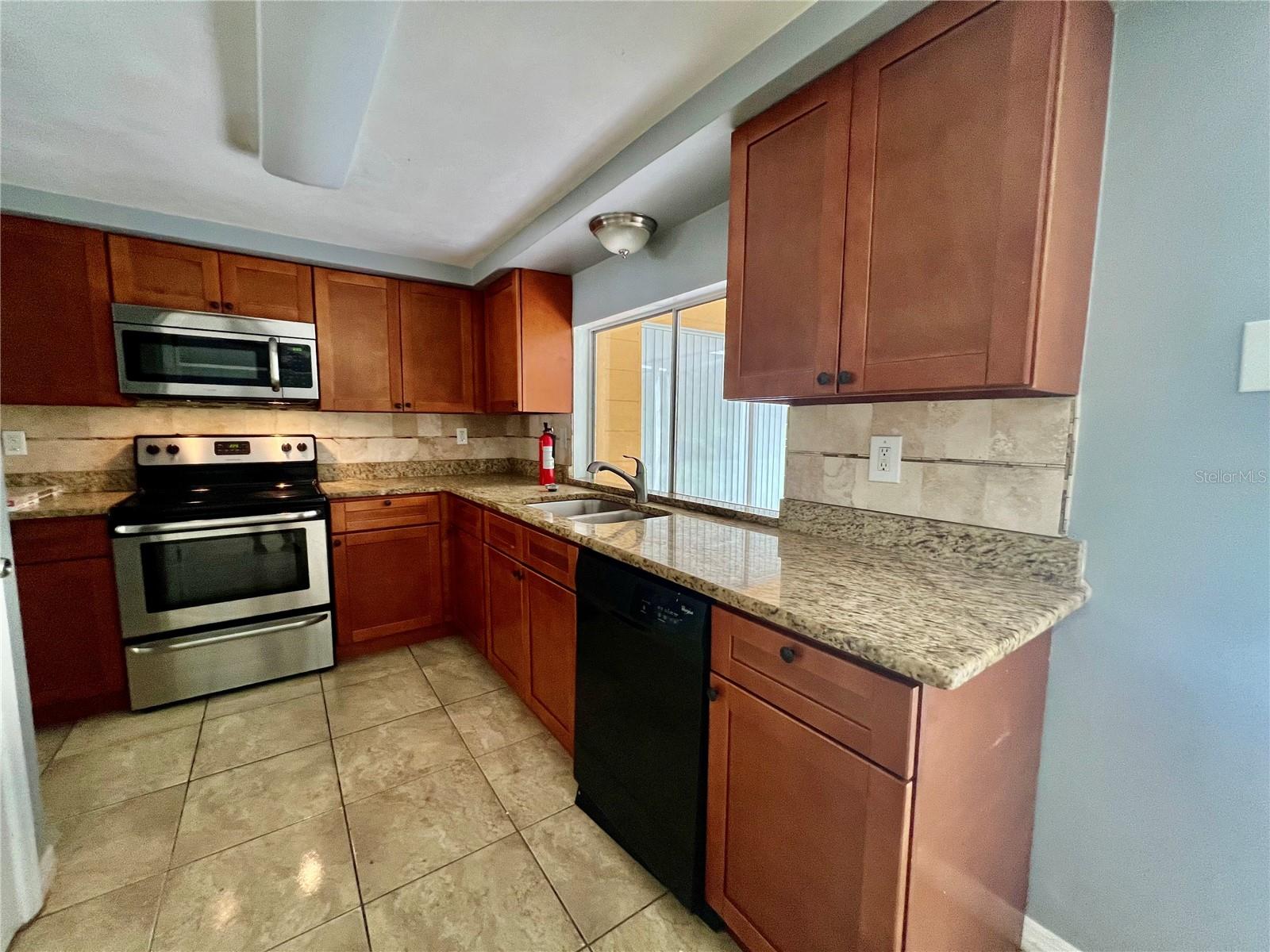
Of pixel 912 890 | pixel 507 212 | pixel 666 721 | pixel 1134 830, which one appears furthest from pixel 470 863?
pixel 507 212

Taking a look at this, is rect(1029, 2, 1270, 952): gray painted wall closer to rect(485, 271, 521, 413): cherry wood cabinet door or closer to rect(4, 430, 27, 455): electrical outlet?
rect(485, 271, 521, 413): cherry wood cabinet door

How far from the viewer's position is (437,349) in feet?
9.98

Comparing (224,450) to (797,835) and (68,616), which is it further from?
(797,835)

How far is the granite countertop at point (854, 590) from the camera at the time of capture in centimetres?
81

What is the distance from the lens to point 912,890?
83 centimetres

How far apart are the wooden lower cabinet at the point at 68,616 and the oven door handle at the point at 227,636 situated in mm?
116

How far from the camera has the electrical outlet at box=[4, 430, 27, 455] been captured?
2287 mm

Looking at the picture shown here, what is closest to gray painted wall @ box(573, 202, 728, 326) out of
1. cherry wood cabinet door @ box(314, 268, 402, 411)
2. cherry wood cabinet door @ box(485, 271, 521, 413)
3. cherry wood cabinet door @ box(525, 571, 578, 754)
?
cherry wood cabinet door @ box(485, 271, 521, 413)

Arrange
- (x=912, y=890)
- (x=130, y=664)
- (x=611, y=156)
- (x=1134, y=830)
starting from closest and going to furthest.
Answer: (x=912, y=890) < (x=1134, y=830) < (x=611, y=156) < (x=130, y=664)

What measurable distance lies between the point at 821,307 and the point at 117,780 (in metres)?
2.75

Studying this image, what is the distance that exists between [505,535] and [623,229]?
4.41 ft

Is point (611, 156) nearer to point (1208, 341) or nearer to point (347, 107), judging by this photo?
point (347, 107)

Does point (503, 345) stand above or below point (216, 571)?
above

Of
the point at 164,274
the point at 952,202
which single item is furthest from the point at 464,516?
the point at 952,202
